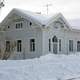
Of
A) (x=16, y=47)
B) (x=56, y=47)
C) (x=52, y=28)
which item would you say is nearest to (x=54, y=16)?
(x=52, y=28)

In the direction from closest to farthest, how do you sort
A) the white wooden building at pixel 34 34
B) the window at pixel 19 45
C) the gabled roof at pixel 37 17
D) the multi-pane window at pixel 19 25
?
the gabled roof at pixel 37 17
the white wooden building at pixel 34 34
the multi-pane window at pixel 19 25
the window at pixel 19 45

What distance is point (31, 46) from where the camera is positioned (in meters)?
30.1

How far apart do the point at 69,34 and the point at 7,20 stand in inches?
319

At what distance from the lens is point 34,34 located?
29.3m

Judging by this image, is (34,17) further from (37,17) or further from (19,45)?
(19,45)

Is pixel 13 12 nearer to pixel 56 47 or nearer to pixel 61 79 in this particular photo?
pixel 56 47

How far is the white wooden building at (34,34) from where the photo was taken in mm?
28891

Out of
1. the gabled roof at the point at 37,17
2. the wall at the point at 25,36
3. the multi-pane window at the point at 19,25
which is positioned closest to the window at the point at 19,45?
the wall at the point at 25,36

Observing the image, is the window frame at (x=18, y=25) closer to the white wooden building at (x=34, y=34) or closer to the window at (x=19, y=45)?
the white wooden building at (x=34, y=34)

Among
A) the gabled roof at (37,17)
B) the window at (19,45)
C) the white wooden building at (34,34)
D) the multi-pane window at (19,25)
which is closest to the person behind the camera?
the gabled roof at (37,17)

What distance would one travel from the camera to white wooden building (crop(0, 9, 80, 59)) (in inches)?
1137

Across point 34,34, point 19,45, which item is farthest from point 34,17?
point 19,45

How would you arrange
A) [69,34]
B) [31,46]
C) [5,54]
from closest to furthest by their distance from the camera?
[5,54], [31,46], [69,34]

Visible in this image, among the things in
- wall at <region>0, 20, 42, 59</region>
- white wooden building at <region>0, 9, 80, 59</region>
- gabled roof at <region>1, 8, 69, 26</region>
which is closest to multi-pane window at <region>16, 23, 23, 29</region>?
white wooden building at <region>0, 9, 80, 59</region>
